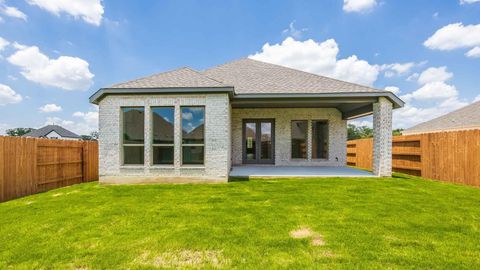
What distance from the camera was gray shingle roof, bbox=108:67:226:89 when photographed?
8.46 meters

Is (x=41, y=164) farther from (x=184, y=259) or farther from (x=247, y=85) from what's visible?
(x=247, y=85)

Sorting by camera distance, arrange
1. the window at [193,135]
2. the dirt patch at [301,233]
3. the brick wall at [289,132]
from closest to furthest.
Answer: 1. the dirt patch at [301,233]
2. the window at [193,135]
3. the brick wall at [289,132]

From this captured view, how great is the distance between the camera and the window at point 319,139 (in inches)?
502

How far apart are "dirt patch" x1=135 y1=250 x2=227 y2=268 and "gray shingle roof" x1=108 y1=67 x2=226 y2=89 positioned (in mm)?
6093

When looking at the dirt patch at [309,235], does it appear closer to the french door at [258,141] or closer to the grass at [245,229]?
the grass at [245,229]

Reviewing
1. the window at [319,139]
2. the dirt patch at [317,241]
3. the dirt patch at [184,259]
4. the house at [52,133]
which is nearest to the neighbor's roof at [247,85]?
the window at [319,139]

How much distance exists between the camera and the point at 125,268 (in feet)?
9.59

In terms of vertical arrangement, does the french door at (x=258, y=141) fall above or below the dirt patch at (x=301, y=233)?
above

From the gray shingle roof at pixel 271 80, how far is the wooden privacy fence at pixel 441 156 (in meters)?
3.29

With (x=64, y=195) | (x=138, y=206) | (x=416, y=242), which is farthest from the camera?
(x=64, y=195)

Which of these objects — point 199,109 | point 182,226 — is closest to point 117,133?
point 199,109

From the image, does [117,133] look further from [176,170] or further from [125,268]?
[125,268]

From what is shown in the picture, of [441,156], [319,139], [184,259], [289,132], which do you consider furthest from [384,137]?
[184,259]

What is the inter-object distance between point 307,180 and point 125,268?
7027 millimetres
